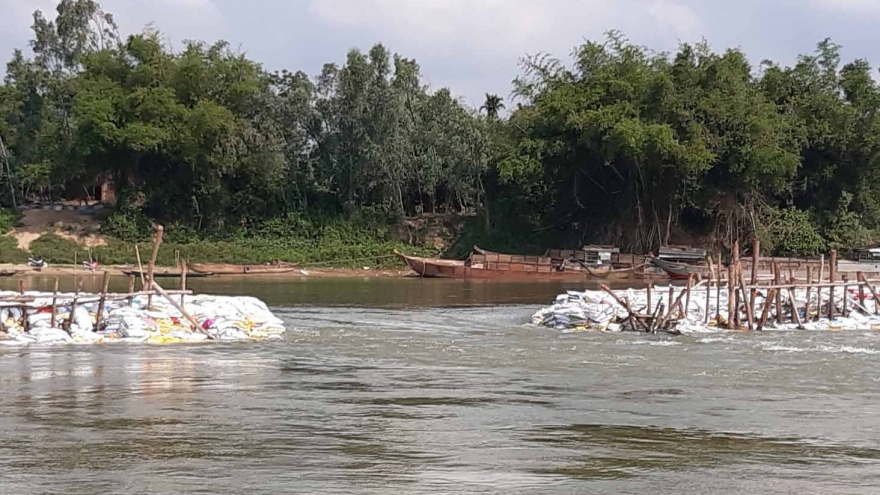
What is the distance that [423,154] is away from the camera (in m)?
54.8

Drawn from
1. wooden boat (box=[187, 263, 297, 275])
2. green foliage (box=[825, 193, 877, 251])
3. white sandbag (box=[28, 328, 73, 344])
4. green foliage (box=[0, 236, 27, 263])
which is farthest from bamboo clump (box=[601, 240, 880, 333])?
green foliage (box=[0, 236, 27, 263])

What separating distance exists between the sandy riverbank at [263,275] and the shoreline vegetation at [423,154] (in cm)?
116

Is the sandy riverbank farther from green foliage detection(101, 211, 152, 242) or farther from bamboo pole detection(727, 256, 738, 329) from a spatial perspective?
bamboo pole detection(727, 256, 738, 329)

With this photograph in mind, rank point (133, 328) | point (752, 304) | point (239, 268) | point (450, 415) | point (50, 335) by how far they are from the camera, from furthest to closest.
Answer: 1. point (239, 268)
2. point (752, 304)
3. point (133, 328)
4. point (50, 335)
5. point (450, 415)

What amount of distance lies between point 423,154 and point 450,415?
1622 inches

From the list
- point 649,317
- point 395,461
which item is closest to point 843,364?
point 649,317

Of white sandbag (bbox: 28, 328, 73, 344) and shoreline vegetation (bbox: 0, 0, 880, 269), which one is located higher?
shoreline vegetation (bbox: 0, 0, 880, 269)

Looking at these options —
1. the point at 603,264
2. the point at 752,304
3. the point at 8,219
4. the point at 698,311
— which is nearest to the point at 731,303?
the point at 752,304

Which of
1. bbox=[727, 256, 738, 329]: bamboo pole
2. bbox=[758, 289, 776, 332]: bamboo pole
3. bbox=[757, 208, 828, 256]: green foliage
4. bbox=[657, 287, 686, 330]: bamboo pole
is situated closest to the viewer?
bbox=[657, 287, 686, 330]: bamboo pole

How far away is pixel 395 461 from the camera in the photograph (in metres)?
11.4

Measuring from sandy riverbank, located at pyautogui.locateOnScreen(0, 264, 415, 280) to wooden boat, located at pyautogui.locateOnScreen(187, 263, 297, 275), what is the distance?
0.36 meters

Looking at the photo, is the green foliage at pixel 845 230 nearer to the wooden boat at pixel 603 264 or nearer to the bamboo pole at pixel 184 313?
the wooden boat at pixel 603 264

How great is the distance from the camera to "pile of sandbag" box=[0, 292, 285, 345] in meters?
21.5

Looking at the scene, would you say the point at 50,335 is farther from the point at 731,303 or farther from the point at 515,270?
the point at 515,270
